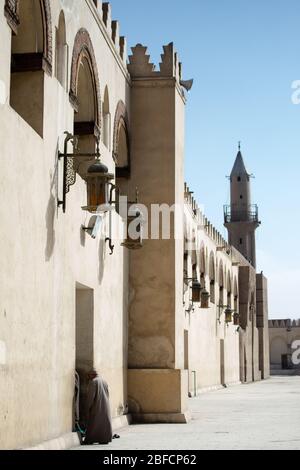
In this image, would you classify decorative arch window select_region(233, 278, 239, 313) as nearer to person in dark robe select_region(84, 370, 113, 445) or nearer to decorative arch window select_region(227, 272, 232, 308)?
decorative arch window select_region(227, 272, 232, 308)

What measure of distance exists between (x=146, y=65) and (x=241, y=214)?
149ft

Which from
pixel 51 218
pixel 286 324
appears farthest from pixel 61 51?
pixel 286 324

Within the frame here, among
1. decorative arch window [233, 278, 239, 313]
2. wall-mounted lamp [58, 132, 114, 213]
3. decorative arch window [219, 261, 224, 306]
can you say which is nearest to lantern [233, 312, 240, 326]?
decorative arch window [233, 278, 239, 313]

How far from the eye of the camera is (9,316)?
303 inches

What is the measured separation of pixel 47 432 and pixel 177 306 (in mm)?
5628

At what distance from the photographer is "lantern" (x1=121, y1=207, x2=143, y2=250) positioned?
12734 millimetres

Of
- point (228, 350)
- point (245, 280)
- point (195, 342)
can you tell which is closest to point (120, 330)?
point (195, 342)

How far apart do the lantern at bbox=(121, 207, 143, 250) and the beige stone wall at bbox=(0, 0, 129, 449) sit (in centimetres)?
69

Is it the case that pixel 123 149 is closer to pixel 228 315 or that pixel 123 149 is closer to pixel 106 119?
pixel 106 119

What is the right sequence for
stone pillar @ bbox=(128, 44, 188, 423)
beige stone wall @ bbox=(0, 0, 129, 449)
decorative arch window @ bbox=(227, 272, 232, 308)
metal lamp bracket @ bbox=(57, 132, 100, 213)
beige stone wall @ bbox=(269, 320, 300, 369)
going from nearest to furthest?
1. beige stone wall @ bbox=(0, 0, 129, 449)
2. metal lamp bracket @ bbox=(57, 132, 100, 213)
3. stone pillar @ bbox=(128, 44, 188, 423)
4. decorative arch window @ bbox=(227, 272, 232, 308)
5. beige stone wall @ bbox=(269, 320, 300, 369)

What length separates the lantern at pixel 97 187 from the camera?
10078 mm

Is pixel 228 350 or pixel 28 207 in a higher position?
pixel 28 207
